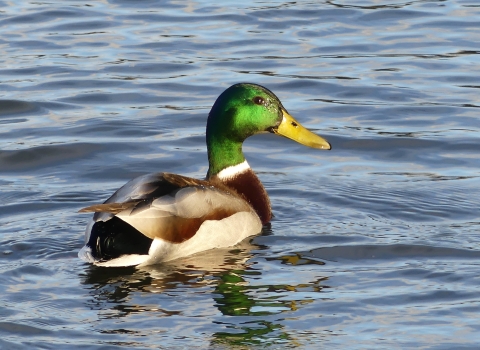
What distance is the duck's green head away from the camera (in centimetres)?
884

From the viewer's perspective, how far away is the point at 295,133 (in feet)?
30.1

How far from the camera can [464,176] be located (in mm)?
9938

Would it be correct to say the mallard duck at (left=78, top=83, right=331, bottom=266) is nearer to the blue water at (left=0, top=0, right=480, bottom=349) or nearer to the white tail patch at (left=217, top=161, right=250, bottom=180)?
the white tail patch at (left=217, top=161, right=250, bottom=180)

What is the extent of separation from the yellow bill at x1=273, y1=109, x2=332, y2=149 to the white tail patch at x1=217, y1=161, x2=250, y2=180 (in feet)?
1.26

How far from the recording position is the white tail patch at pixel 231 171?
354 inches

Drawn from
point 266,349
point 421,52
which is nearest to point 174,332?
point 266,349

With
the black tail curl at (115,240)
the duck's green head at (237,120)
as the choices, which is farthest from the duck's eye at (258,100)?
the black tail curl at (115,240)

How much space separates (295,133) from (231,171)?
606mm

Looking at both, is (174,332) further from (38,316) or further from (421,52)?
(421,52)

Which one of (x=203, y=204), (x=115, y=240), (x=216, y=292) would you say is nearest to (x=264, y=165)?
(x=203, y=204)

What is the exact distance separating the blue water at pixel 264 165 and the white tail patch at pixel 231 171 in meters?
0.45

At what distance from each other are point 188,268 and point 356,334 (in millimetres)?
1633

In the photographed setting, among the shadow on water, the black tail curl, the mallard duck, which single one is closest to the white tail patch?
the mallard duck

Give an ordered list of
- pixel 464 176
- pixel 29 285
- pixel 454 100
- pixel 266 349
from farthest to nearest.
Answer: pixel 454 100 < pixel 464 176 < pixel 29 285 < pixel 266 349
